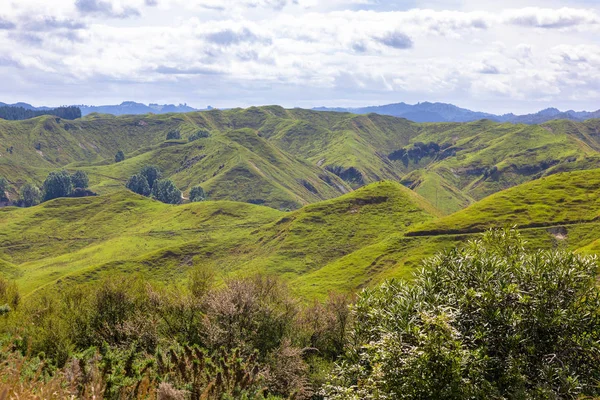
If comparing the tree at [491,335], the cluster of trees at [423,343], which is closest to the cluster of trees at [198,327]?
the cluster of trees at [423,343]

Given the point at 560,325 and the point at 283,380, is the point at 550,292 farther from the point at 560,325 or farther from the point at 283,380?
the point at 283,380

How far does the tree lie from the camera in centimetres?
2808

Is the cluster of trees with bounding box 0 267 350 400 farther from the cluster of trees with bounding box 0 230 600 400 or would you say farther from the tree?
the tree

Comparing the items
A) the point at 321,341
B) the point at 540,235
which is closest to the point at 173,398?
the point at 321,341

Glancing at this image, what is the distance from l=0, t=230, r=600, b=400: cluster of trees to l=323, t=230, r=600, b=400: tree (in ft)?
0.33

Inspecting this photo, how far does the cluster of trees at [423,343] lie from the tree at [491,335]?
0.10m

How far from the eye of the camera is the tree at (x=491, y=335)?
92.1 feet

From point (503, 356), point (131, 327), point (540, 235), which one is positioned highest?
point (503, 356)

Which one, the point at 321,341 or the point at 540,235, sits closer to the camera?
the point at 321,341

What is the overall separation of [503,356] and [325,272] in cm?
15061

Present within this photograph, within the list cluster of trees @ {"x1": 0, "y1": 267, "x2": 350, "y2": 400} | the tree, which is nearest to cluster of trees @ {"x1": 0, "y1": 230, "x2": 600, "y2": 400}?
the tree

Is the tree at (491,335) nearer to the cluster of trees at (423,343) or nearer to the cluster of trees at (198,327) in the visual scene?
the cluster of trees at (423,343)

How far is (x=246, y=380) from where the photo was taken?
32.7 metres

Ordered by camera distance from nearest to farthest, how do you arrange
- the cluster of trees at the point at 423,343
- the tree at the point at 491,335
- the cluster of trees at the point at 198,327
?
the cluster of trees at the point at 423,343
the tree at the point at 491,335
the cluster of trees at the point at 198,327
